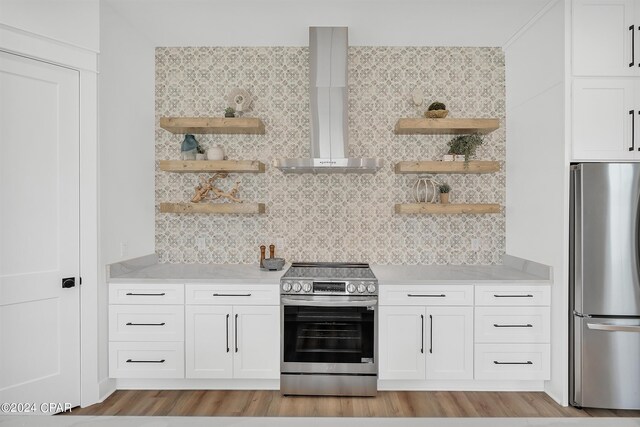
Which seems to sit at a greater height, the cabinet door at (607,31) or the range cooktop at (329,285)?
the cabinet door at (607,31)

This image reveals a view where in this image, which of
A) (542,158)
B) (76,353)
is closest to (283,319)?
(76,353)

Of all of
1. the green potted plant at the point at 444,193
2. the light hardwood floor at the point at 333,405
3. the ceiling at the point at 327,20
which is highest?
the ceiling at the point at 327,20

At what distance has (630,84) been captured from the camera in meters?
2.63

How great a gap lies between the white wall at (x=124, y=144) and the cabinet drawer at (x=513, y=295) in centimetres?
292

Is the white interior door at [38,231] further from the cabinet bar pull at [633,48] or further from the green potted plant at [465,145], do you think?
the cabinet bar pull at [633,48]

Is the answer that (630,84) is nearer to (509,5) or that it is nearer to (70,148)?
(509,5)

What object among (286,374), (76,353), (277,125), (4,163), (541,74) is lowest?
(286,374)

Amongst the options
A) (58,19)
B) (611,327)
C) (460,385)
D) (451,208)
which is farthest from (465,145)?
(58,19)

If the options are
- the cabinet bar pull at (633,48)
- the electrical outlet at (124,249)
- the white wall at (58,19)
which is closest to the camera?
the white wall at (58,19)

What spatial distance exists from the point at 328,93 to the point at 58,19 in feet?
6.69

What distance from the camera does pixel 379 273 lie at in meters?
3.12

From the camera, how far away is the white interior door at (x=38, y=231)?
93.5 inches

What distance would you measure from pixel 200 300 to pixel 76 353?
0.93 m

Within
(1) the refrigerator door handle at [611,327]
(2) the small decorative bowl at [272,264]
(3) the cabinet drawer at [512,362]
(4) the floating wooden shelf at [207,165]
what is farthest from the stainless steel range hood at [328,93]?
(1) the refrigerator door handle at [611,327]
